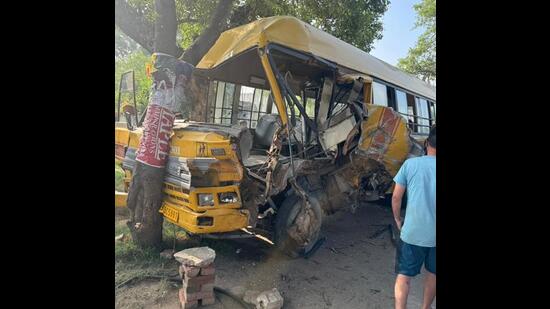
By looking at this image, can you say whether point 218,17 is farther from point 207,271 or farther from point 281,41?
point 207,271

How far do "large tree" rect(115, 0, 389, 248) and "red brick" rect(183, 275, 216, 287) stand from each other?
11.7ft

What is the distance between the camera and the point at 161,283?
11.7 feet

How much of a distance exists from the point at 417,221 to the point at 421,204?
0.15 m

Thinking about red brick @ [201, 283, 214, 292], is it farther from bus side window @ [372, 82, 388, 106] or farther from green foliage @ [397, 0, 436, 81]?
green foliage @ [397, 0, 436, 81]

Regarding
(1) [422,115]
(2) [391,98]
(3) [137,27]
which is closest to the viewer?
(2) [391,98]

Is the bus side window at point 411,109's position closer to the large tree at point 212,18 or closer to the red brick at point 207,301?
the large tree at point 212,18

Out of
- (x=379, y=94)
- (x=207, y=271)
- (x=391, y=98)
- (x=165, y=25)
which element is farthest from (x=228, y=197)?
(x=165, y=25)

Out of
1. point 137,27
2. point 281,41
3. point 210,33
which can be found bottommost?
point 281,41

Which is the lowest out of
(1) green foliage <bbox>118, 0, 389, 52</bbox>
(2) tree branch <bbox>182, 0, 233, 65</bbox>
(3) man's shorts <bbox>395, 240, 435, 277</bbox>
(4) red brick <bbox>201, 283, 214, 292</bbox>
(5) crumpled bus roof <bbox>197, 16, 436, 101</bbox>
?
(4) red brick <bbox>201, 283, 214, 292</bbox>

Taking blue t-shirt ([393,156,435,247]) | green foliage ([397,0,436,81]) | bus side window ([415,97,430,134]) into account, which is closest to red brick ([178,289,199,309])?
blue t-shirt ([393,156,435,247])

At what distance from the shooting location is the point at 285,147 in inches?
196

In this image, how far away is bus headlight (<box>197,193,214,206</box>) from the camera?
12.2 ft

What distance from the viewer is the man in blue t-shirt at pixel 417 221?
2871 millimetres
